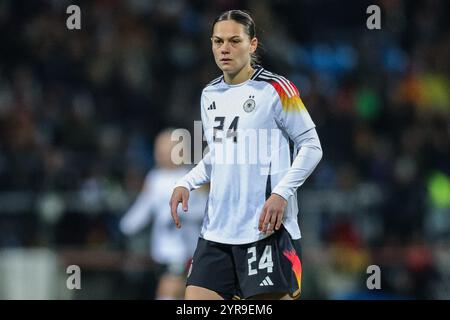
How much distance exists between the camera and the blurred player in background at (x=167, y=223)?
10.2m

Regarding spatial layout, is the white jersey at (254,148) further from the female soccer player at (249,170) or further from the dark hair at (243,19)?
the dark hair at (243,19)

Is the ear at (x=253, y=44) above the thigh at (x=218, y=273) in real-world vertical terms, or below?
above

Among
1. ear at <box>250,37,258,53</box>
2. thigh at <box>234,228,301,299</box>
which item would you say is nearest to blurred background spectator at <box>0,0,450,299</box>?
thigh at <box>234,228,301,299</box>

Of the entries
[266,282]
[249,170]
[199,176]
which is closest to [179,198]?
[199,176]

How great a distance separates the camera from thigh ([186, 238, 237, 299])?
18.6 feet

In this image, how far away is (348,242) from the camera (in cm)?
1292

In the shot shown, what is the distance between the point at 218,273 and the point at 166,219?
518 cm

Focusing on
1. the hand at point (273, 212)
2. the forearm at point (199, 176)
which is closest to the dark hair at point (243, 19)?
the forearm at point (199, 176)

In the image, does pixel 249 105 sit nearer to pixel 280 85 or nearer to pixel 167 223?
pixel 280 85

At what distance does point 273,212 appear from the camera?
17.8ft

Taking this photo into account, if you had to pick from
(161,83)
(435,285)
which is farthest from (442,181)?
(161,83)

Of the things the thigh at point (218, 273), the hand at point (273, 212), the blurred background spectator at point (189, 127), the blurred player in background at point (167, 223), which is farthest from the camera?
the blurred background spectator at point (189, 127)

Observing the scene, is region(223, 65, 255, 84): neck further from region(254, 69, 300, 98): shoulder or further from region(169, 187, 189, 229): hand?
region(169, 187, 189, 229): hand
